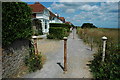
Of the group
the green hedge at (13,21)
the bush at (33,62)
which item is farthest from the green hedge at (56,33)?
the green hedge at (13,21)

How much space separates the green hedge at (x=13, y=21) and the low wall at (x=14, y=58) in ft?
1.12

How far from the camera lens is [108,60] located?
385 centimetres

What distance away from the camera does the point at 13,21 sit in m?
3.24

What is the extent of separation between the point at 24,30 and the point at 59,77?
7.93 feet

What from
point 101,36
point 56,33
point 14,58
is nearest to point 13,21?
point 14,58

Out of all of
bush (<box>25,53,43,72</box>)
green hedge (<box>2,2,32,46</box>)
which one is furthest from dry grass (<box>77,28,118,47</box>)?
green hedge (<box>2,2,32,46</box>)

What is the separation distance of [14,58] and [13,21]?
1.45m

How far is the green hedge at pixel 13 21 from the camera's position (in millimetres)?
3045

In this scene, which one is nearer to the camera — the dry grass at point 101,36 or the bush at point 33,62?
the bush at point 33,62

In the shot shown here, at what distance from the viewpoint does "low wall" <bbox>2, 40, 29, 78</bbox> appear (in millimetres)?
3131

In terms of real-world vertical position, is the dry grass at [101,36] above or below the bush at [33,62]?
above

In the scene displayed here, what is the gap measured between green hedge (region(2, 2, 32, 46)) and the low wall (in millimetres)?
340

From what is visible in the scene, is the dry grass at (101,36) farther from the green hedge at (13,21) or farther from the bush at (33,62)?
the green hedge at (13,21)

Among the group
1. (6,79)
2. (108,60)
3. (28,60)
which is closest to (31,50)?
(28,60)
